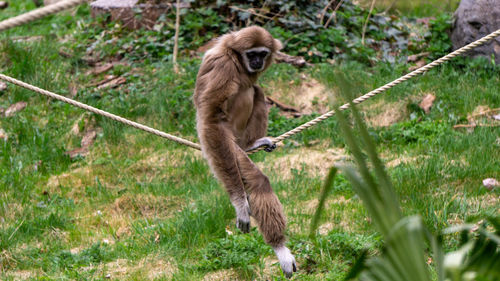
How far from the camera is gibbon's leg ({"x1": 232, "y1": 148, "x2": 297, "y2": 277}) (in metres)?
4.66

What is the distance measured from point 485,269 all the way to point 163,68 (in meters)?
7.81

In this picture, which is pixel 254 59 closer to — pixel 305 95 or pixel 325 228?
pixel 325 228

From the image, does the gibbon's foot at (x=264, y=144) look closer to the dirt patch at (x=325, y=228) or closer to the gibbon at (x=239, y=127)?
the gibbon at (x=239, y=127)

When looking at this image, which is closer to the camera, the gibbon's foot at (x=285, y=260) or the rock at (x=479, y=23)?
Result: the gibbon's foot at (x=285, y=260)

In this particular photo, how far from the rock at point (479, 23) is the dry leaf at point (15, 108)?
719 cm

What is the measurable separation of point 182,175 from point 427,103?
3725mm

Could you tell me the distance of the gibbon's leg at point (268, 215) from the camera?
15.3 ft

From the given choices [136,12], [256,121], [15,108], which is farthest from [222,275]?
[136,12]

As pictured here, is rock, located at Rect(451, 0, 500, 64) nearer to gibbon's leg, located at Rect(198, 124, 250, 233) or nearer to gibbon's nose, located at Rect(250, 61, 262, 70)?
gibbon's nose, located at Rect(250, 61, 262, 70)

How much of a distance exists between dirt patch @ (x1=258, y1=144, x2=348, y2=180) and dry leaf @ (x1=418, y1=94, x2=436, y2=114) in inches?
58.3

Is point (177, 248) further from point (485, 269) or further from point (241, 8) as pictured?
point (241, 8)

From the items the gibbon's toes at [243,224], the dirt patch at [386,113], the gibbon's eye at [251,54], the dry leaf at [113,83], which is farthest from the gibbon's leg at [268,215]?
the dry leaf at [113,83]

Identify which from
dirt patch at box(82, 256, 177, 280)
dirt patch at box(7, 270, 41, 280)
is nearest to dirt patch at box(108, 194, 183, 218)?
dirt patch at box(82, 256, 177, 280)

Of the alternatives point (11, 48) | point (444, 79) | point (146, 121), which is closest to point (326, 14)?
point (444, 79)
